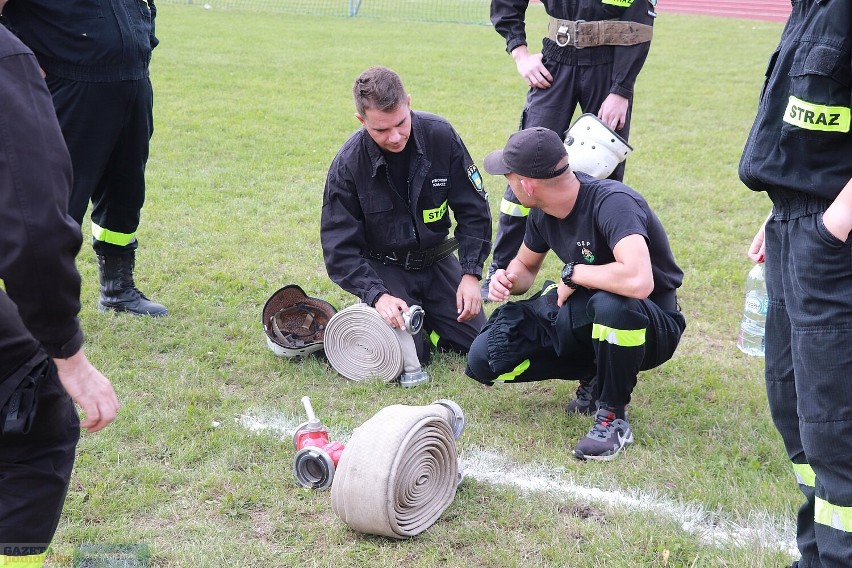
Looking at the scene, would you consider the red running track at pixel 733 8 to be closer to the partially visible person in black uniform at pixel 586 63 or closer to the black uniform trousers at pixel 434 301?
the partially visible person in black uniform at pixel 586 63

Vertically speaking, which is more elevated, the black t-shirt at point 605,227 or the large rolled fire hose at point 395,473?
the black t-shirt at point 605,227

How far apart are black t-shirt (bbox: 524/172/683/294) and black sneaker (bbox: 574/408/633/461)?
65 cm

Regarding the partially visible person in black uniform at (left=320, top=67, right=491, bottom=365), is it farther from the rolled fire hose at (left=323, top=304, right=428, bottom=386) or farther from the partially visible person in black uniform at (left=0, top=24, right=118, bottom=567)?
A: the partially visible person in black uniform at (left=0, top=24, right=118, bottom=567)

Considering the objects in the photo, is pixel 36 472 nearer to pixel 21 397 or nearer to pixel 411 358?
pixel 21 397

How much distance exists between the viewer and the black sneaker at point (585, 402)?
432 cm

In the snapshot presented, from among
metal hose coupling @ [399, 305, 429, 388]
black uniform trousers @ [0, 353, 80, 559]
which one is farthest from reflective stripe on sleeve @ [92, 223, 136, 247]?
black uniform trousers @ [0, 353, 80, 559]

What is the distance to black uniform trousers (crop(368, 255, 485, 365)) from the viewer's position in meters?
5.04

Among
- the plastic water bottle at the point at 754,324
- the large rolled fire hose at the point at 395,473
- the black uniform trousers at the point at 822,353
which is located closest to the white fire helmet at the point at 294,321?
the large rolled fire hose at the point at 395,473

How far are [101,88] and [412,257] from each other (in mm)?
1906

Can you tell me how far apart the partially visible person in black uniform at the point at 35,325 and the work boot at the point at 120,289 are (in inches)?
120

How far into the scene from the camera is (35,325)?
212cm

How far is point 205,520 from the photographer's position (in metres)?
3.43

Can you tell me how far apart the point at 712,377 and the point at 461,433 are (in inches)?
61.8

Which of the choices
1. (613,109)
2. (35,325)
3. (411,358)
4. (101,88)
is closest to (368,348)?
(411,358)
